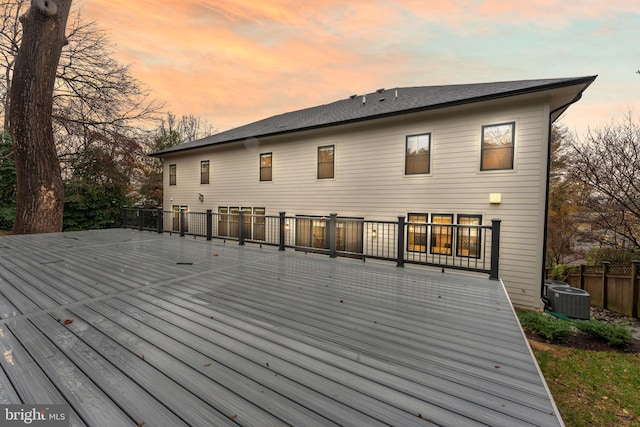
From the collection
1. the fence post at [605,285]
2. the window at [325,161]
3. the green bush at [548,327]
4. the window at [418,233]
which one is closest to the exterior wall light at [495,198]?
the window at [418,233]

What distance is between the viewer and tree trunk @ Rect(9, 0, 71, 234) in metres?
8.16

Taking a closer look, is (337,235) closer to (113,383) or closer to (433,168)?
(433,168)

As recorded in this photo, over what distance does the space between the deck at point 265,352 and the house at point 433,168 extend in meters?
2.43

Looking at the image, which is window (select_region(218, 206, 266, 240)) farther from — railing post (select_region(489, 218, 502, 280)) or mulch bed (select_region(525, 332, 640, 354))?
mulch bed (select_region(525, 332, 640, 354))

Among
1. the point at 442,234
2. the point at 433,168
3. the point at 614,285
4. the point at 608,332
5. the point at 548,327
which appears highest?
the point at 433,168

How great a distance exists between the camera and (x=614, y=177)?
31.7ft

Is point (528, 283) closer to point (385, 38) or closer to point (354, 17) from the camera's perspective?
point (354, 17)

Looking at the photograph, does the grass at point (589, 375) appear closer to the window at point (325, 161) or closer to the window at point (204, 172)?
the window at point (325, 161)

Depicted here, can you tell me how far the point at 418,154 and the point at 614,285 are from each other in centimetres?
879

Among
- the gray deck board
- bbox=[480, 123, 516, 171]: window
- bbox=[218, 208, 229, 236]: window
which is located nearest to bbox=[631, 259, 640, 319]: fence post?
bbox=[480, 123, 516, 171]: window

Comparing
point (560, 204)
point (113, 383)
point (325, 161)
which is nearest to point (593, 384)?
point (113, 383)

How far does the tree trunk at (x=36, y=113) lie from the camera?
8.16 m

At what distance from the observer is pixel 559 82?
19.2 feet

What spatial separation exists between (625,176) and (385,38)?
10.3 m
